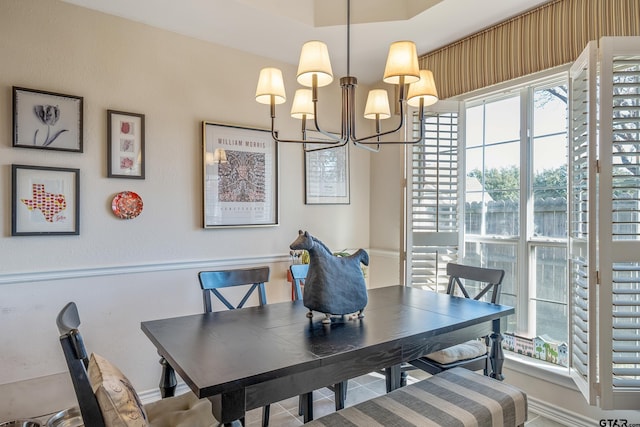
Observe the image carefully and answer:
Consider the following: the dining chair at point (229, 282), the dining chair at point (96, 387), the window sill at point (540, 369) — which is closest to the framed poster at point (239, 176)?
the dining chair at point (229, 282)

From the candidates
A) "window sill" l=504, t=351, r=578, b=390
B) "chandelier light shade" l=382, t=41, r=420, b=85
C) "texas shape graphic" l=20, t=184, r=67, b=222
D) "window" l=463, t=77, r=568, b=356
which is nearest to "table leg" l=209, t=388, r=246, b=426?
"chandelier light shade" l=382, t=41, r=420, b=85

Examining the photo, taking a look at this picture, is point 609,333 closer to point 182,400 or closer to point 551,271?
point 551,271

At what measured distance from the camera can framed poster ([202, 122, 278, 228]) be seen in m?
2.91

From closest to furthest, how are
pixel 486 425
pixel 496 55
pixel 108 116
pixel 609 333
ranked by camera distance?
pixel 486 425
pixel 609 333
pixel 108 116
pixel 496 55

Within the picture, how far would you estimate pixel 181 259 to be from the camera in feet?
9.25

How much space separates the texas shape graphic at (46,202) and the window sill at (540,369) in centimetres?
311

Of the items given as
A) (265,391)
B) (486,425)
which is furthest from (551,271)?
(265,391)

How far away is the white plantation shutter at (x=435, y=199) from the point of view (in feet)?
10.1

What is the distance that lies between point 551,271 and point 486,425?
4.55ft

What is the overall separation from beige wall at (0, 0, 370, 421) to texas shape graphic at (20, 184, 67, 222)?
10cm

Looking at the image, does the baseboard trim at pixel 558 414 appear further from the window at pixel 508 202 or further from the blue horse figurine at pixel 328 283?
the blue horse figurine at pixel 328 283

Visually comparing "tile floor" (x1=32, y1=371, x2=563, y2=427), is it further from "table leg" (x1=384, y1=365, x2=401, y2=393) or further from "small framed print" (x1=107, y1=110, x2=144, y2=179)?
"small framed print" (x1=107, y1=110, x2=144, y2=179)

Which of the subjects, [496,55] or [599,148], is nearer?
[599,148]

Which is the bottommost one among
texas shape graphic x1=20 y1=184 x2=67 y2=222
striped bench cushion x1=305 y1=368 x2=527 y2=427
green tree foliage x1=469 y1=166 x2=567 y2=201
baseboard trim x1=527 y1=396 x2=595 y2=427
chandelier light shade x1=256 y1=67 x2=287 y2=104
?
baseboard trim x1=527 y1=396 x2=595 y2=427
